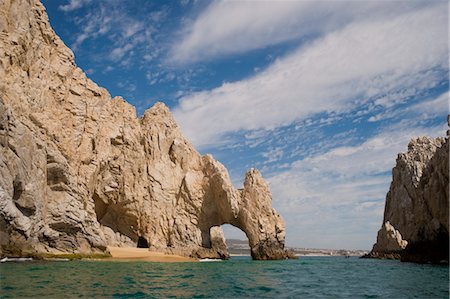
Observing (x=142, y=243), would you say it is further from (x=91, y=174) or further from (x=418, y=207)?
(x=418, y=207)

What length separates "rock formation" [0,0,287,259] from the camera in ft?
135

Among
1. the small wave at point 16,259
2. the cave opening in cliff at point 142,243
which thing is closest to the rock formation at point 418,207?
the small wave at point 16,259

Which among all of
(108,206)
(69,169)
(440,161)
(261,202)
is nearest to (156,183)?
(108,206)

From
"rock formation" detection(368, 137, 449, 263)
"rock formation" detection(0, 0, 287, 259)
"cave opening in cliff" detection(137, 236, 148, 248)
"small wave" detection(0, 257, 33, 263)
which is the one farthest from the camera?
"cave opening in cliff" detection(137, 236, 148, 248)

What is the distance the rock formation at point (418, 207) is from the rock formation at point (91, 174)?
24489 millimetres

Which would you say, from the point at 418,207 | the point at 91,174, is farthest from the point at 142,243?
the point at 418,207

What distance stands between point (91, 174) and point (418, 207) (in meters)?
48.7

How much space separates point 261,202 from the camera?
73250 mm

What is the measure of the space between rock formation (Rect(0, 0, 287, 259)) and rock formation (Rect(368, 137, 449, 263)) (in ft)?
80.3

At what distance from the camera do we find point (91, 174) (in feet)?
196

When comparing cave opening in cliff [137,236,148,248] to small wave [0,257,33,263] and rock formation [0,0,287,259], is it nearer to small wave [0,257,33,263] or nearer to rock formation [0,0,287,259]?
rock formation [0,0,287,259]

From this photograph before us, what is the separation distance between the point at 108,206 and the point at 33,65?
89.2 feet

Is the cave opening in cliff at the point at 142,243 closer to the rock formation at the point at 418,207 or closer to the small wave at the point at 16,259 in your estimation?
the small wave at the point at 16,259

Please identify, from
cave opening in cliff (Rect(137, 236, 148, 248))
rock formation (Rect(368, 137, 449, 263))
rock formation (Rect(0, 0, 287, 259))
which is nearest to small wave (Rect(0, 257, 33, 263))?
rock formation (Rect(0, 0, 287, 259))
